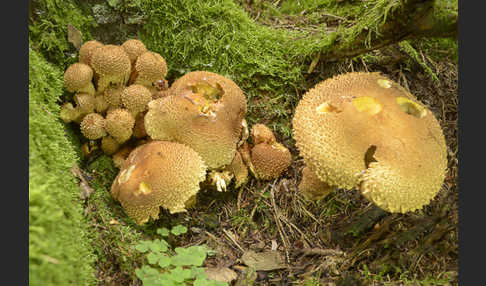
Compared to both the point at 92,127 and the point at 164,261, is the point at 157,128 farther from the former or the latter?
the point at 164,261

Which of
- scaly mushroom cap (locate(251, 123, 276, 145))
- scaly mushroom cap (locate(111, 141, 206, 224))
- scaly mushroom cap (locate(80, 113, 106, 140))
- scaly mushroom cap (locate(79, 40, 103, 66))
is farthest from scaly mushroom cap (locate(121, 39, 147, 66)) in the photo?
scaly mushroom cap (locate(251, 123, 276, 145))

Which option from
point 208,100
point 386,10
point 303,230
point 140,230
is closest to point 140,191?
point 140,230

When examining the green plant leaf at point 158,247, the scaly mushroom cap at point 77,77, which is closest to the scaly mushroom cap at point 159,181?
the green plant leaf at point 158,247

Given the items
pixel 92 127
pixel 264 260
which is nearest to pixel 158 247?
pixel 264 260

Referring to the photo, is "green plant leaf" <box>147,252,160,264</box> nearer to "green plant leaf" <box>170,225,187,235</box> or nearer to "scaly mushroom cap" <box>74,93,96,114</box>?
"green plant leaf" <box>170,225,187,235</box>

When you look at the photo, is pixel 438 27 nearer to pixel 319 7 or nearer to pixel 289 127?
pixel 289 127

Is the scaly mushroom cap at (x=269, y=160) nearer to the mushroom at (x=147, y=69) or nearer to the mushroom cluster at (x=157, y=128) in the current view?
the mushroom cluster at (x=157, y=128)
